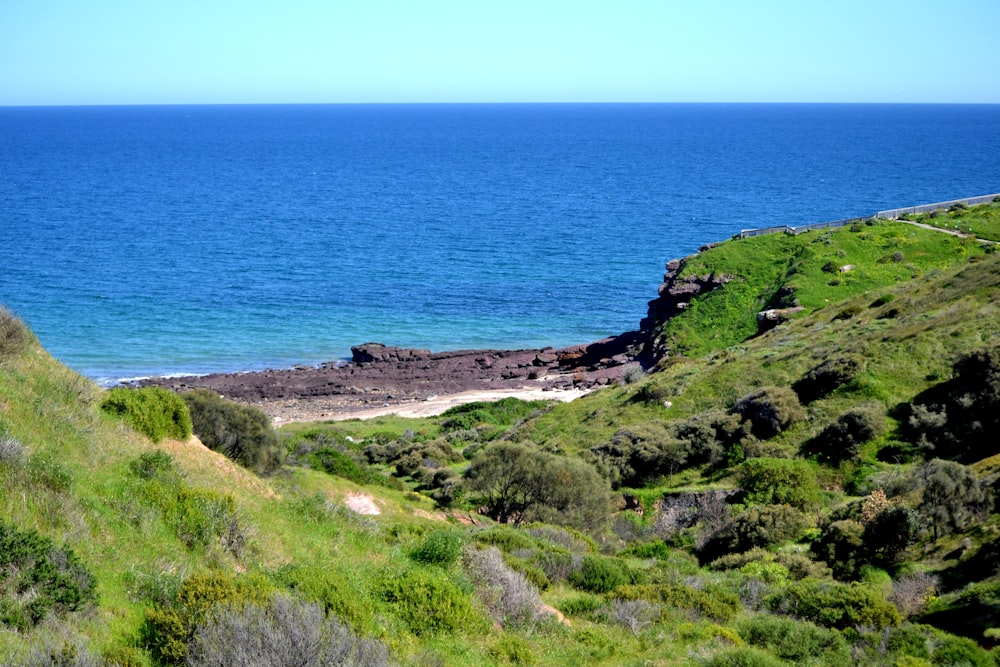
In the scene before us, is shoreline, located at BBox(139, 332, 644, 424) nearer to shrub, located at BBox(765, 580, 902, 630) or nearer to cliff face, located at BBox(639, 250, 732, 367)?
cliff face, located at BBox(639, 250, 732, 367)

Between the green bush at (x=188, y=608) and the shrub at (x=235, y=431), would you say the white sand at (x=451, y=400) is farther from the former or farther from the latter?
the green bush at (x=188, y=608)

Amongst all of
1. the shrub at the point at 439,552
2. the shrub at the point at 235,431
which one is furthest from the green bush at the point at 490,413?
the shrub at the point at 439,552

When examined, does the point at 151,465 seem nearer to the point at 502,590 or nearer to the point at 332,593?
the point at 332,593

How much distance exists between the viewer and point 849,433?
72.1 ft

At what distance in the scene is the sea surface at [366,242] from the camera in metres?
59.8

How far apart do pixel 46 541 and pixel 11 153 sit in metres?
212

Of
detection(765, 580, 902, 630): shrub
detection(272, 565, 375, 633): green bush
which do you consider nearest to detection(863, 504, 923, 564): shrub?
detection(765, 580, 902, 630): shrub

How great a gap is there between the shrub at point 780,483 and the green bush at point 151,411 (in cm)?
1336

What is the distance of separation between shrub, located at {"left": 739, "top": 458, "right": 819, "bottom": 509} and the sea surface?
126 ft

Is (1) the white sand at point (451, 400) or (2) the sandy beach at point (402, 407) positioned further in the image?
(1) the white sand at point (451, 400)

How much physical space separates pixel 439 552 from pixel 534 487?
9.22 meters

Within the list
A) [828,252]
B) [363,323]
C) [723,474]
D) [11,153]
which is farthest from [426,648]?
[11,153]

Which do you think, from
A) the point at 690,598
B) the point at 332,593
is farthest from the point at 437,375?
the point at 332,593

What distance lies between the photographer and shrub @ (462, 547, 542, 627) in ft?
36.6
